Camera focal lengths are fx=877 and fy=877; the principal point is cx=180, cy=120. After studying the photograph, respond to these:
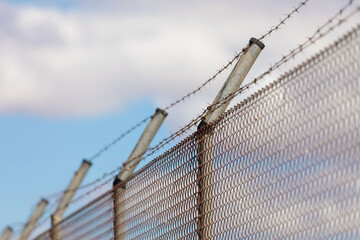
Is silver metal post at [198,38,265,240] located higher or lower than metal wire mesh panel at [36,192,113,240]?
lower

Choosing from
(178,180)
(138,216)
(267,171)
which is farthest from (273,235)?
(138,216)

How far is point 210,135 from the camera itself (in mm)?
5746

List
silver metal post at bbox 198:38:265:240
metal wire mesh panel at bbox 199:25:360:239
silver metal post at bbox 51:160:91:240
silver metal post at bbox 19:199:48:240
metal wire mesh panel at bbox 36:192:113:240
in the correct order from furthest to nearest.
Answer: silver metal post at bbox 19:199:48:240 → silver metal post at bbox 51:160:91:240 → metal wire mesh panel at bbox 36:192:113:240 → silver metal post at bbox 198:38:265:240 → metal wire mesh panel at bbox 199:25:360:239

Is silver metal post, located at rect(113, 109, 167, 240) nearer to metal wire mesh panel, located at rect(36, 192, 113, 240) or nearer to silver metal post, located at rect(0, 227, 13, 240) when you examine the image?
metal wire mesh panel, located at rect(36, 192, 113, 240)

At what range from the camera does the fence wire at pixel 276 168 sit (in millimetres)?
4039

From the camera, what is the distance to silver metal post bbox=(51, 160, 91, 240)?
9195mm

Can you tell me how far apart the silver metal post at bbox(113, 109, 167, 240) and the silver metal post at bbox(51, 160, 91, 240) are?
161 cm

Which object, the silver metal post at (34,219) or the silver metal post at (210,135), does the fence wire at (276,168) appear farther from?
the silver metal post at (34,219)

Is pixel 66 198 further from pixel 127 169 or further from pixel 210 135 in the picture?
pixel 210 135

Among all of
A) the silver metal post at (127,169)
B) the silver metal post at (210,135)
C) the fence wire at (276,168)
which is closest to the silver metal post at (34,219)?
the silver metal post at (127,169)

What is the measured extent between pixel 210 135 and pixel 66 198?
396 cm

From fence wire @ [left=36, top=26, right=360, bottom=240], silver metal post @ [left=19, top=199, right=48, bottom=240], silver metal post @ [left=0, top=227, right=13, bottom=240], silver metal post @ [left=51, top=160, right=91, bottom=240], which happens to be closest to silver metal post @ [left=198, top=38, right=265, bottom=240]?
fence wire @ [left=36, top=26, right=360, bottom=240]

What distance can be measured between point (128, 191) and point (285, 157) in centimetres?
293

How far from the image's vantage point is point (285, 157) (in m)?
4.59
